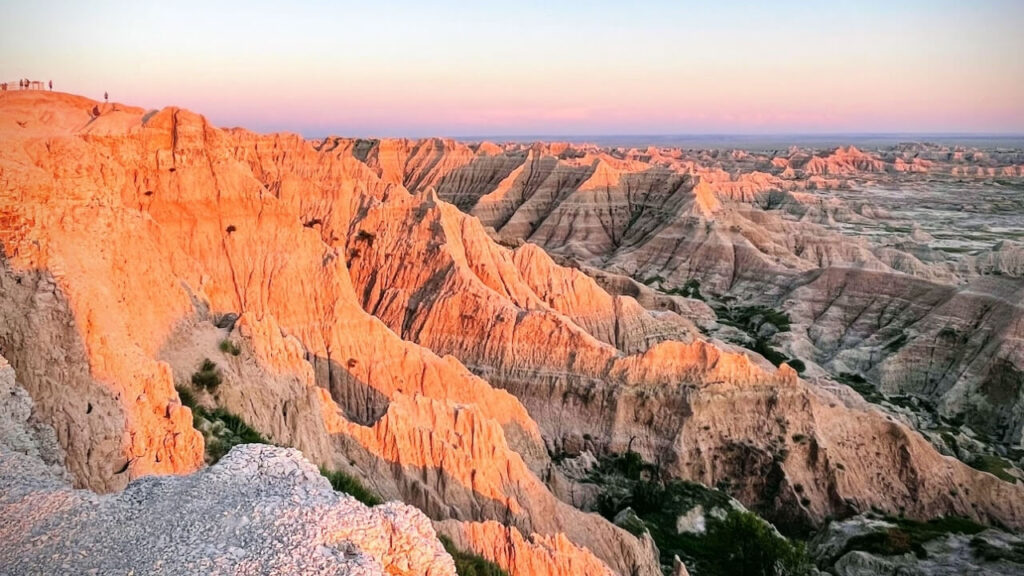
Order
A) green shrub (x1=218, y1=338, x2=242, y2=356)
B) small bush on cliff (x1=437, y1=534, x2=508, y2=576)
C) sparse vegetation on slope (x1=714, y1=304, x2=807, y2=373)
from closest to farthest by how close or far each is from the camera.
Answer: small bush on cliff (x1=437, y1=534, x2=508, y2=576), green shrub (x1=218, y1=338, x2=242, y2=356), sparse vegetation on slope (x1=714, y1=304, x2=807, y2=373)

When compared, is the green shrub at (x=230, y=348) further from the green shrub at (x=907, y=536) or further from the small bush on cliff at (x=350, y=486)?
the green shrub at (x=907, y=536)

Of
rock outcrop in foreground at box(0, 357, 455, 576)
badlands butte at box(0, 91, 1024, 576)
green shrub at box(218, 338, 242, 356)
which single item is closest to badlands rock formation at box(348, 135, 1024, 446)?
badlands butte at box(0, 91, 1024, 576)

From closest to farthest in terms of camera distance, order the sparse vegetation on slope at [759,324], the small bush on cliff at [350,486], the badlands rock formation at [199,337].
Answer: the badlands rock formation at [199,337] → the small bush on cliff at [350,486] → the sparse vegetation on slope at [759,324]

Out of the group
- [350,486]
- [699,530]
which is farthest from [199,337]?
[699,530]


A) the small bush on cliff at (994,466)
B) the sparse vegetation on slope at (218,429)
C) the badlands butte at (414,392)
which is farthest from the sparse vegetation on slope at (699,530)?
the small bush on cliff at (994,466)

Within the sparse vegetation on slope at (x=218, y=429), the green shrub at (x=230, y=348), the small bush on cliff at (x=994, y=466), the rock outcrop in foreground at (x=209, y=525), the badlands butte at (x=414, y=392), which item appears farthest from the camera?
the small bush on cliff at (x=994, y=466)

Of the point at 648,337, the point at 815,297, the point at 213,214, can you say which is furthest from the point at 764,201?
the point at 213,214

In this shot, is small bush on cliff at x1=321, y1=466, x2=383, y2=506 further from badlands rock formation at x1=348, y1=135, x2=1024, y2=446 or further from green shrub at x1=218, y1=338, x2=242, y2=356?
badlands rock formation at x1=348, y1=135, x2=1024, y2=446
